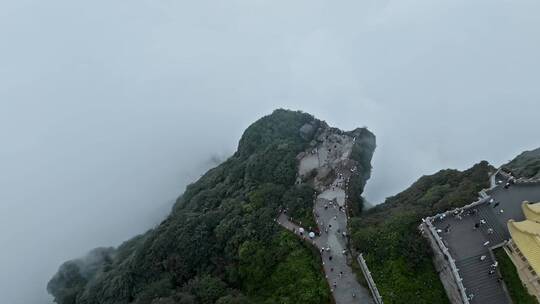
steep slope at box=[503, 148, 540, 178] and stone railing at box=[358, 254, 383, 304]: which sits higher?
steep slope at box=[503, 148, 540, 178]

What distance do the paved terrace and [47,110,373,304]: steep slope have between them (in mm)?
12347

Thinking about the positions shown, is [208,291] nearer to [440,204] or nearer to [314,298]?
[314,298]

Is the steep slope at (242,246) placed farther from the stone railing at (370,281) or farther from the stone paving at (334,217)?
the stone railing at (370,281)

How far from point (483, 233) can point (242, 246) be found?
24.0m

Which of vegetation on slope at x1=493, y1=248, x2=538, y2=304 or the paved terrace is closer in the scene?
vegetation on slope at x1=493, y1=248, x2=538, y2=304

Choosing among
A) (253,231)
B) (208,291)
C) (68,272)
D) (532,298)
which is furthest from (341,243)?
(68,272)

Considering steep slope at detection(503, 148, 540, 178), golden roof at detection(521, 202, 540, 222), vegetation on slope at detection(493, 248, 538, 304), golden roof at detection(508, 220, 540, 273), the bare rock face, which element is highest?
the bare rock face

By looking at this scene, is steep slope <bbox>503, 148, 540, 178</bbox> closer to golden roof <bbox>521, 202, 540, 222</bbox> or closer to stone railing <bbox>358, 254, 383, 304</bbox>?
golden roof <bbox>521, 202, 540, 222</bbox>

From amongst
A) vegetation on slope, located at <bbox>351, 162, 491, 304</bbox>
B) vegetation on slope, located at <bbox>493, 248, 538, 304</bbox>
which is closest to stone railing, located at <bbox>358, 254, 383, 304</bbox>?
vegetation on slope, located at <bbox>351, 162, 491, 304</bbox>

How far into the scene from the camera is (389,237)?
148 ft

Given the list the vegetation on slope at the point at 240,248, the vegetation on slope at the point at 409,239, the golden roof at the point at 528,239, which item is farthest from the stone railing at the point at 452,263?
the vegetation on slope at the point at 240,248

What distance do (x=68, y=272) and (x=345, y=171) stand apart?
2443 inches

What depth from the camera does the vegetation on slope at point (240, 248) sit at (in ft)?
158

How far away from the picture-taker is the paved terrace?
3909 cm
